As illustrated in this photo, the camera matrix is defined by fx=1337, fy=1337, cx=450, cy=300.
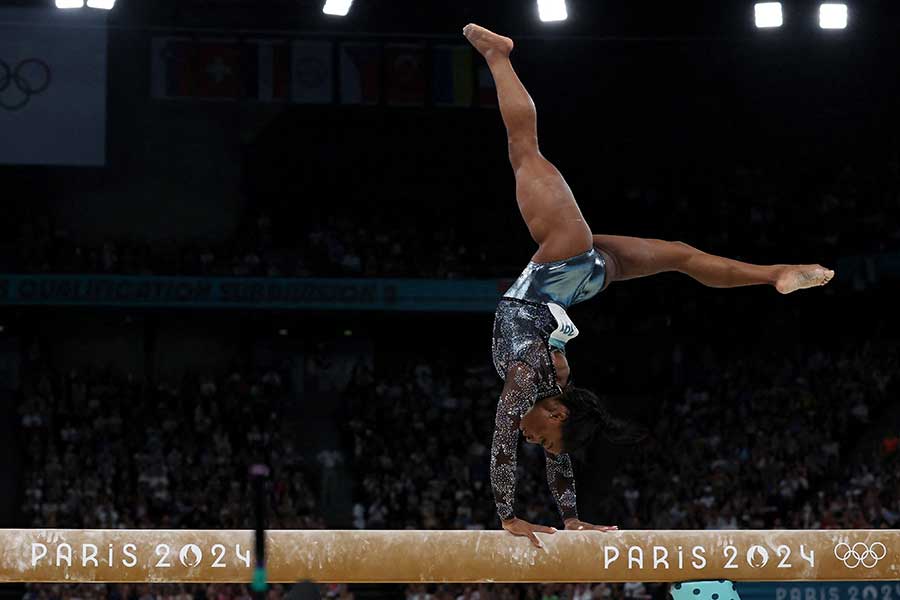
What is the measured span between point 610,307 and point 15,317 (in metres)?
10.2

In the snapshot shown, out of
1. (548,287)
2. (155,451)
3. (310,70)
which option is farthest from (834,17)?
(155,451)

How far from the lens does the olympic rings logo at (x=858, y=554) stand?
24.4 feet

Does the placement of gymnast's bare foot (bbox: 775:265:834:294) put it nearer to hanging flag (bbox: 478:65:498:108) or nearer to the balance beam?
the balance beam

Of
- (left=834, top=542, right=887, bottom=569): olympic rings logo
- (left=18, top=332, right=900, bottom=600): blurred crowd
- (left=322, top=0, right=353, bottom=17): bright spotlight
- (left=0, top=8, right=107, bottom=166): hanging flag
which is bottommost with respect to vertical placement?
(left=834, top=542, right=887, bottom=569): olympic rings logo

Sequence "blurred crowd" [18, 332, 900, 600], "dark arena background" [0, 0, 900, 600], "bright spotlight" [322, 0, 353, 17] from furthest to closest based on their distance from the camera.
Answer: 1. "dark arena background" [0, 0, 900, 600]
2. "blurred crowd" [18, 332, 900, 600]
3. "bright spotlight" [322, 0, 353, 17]

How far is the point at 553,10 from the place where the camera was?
46.9 feet

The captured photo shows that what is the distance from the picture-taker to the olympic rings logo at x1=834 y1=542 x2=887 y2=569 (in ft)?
24.4

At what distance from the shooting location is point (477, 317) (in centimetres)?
2348

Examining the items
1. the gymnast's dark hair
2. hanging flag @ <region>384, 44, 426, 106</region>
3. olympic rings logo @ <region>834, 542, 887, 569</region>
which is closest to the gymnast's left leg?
the gymnast's dark hair

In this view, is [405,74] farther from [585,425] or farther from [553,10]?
[585,425]

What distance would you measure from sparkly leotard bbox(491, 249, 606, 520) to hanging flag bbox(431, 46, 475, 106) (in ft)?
45.3

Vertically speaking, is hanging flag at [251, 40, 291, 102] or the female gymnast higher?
hanging flag at [251, 40, 291, 102]

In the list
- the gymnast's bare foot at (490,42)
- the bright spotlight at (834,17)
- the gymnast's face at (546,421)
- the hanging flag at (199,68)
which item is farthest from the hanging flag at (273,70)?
the gymnast's face at (546,421)

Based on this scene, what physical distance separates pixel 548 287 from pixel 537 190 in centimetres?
50
